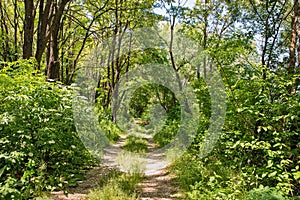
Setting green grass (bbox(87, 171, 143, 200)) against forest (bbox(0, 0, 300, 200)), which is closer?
forest (bbox(0, 0, 300, 200))

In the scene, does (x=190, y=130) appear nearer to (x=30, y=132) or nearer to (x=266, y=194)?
(x=266, y=194)

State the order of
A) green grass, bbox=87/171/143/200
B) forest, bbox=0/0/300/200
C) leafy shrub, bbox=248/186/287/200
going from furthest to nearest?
green grass, bbox=87/171/143/200 → forest, bbox=0/0/300/200 → leafy shrub, bbox=248/186/287/200

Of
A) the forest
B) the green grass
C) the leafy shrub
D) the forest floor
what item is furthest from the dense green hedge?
the leafy shrub

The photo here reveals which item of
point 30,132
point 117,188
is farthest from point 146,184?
point 30,132

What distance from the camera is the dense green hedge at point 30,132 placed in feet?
9.78

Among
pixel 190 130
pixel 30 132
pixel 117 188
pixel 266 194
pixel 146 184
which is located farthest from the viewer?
pixel 190 130

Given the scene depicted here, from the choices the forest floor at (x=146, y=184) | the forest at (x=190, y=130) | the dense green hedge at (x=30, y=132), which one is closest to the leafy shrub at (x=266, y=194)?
the forest at (x=190, y=130)

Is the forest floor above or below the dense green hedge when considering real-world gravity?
below

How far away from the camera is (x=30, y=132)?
3254 mm

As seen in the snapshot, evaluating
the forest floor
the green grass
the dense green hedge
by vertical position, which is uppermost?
the dense green hedge

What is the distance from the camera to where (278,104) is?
3609 millimetres

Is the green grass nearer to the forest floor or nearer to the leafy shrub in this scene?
the forest floor

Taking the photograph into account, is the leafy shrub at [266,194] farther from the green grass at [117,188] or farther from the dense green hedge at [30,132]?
the dense green hedge at [30,132]

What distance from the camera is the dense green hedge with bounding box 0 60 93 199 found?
9.78 ft
